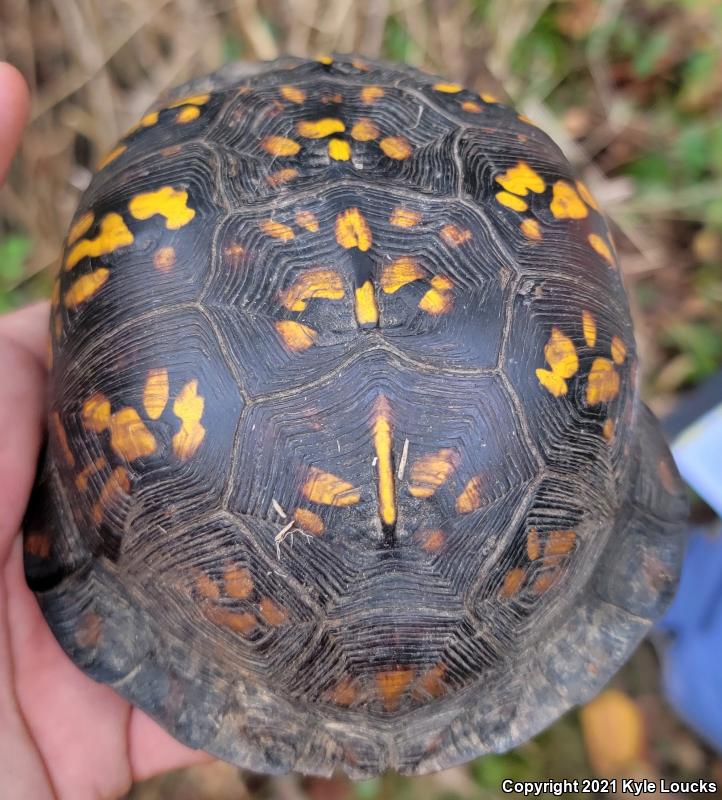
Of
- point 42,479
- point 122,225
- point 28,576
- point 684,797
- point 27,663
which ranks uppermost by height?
point 122,225

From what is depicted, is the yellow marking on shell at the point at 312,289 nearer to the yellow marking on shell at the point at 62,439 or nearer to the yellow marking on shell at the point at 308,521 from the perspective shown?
the yellow marking on shell at the point at 308,521

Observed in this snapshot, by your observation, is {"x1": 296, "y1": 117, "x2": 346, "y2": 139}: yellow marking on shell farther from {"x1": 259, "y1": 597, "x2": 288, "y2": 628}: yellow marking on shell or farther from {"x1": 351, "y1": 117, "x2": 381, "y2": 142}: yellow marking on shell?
{"x1": 259, "y1": 597, "x2": 288, "y2": 628}: yellow marking on shell

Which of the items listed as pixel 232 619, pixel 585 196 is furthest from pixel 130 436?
pixel 585 196

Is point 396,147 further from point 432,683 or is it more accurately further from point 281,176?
point 432,683

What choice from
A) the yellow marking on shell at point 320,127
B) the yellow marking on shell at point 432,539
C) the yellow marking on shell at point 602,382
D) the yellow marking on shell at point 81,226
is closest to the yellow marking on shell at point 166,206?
the yellow marking on shell at point 81,226

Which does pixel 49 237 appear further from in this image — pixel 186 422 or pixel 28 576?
pixel 186 422

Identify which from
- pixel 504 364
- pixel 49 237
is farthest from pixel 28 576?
pixel 49 237
